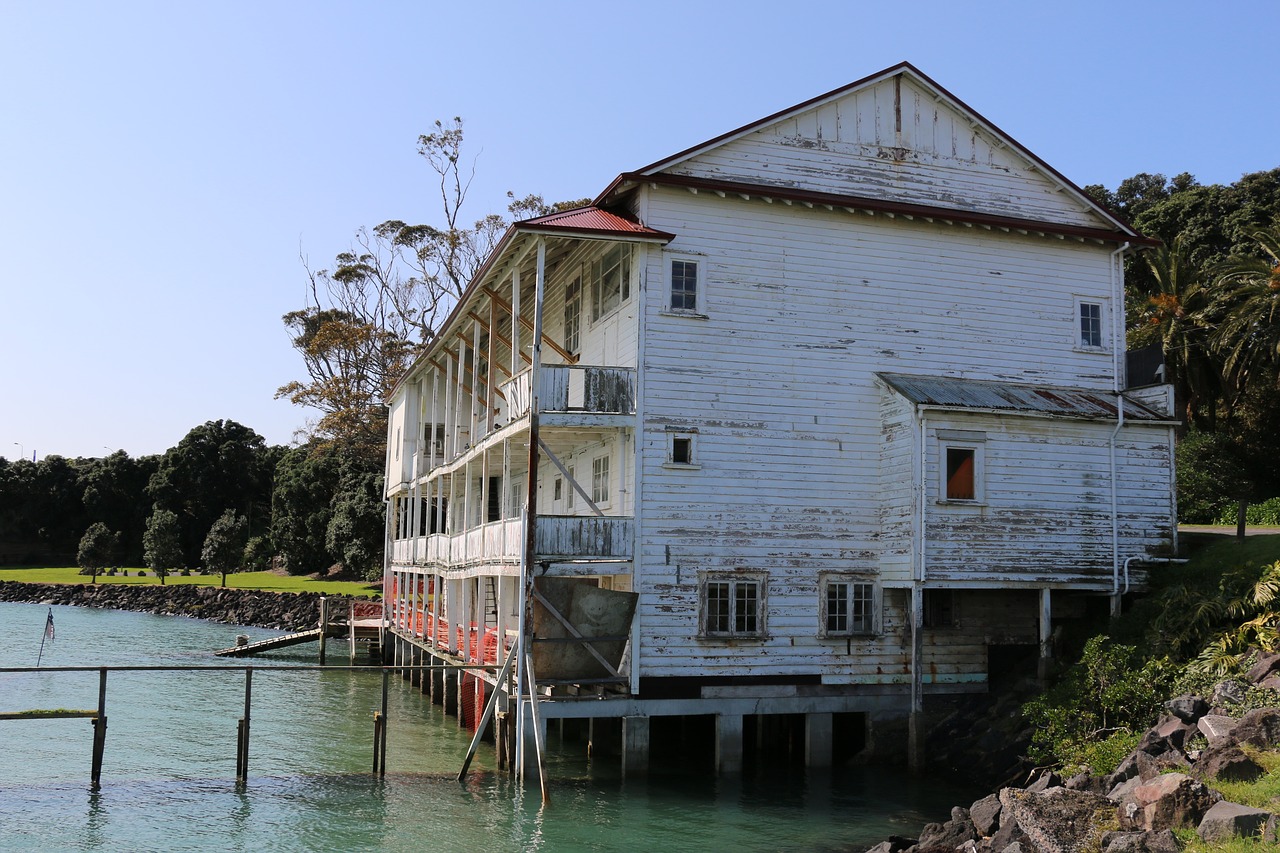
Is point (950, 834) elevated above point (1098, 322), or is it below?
below

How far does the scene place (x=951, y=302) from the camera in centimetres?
2578

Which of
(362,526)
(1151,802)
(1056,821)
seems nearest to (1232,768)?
(1151,802)

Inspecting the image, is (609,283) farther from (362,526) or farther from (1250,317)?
(362,526)

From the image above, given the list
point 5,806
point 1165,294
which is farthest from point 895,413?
point 1165,294

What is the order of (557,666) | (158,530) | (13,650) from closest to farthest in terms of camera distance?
(557,666) → (13,650) → (158,530)

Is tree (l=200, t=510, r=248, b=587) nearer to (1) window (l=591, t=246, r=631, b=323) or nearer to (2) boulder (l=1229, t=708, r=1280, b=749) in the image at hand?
(1) window (l=591, t=246, r=631, b=323)

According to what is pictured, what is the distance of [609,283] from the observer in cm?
2542

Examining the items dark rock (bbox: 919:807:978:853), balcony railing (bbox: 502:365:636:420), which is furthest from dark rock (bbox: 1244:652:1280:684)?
balcony railing (bbox: 502:365:636:420)

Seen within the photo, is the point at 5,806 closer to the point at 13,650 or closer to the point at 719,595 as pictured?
the point at 719,595

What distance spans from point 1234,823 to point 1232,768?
2082 mm

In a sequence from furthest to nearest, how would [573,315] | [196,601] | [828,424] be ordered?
[196,601], [573,315], [828,424]

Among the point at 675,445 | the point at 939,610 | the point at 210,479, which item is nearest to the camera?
the point at 675,445

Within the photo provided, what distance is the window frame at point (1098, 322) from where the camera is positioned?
87.9ft

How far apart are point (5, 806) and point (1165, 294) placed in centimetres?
3836
